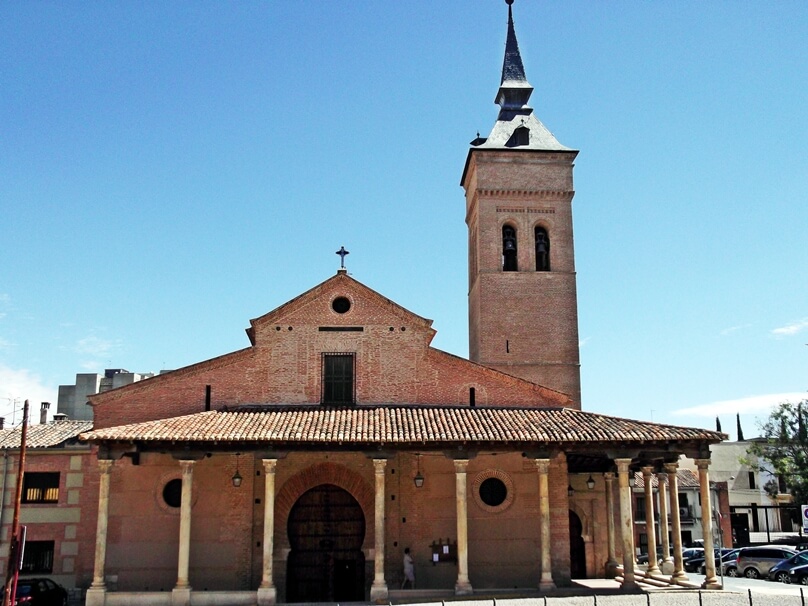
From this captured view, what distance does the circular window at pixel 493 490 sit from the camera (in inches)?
974

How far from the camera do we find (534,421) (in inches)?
944

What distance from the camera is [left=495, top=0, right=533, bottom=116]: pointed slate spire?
3919 centimetres

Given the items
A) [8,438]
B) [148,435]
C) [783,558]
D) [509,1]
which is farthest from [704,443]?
[509,1]

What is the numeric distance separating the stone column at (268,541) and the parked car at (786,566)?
743 inches

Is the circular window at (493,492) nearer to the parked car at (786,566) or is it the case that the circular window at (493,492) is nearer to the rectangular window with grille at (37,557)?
the parked car at (786,566)

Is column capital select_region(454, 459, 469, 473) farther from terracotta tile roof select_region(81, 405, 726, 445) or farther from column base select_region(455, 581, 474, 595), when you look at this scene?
column base select_region(455, 581, 474, 595)

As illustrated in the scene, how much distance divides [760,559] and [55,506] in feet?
83.6

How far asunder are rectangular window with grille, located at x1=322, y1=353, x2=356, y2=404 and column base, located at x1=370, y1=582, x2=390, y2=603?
5.98 m

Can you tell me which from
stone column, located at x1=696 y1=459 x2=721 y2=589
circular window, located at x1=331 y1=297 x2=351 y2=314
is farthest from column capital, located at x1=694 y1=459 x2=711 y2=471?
circular window, located at x1=331 y1=297 x2=351 y2=314

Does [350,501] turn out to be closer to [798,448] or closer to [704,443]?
[704,443]

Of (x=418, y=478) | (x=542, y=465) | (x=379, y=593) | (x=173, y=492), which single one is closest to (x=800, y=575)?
(x=542, y=465)

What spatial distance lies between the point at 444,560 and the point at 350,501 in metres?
3.28

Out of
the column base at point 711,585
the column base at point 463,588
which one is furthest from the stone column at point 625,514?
the column base at point 463,588

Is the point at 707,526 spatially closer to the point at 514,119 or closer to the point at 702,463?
the point at 702,463
